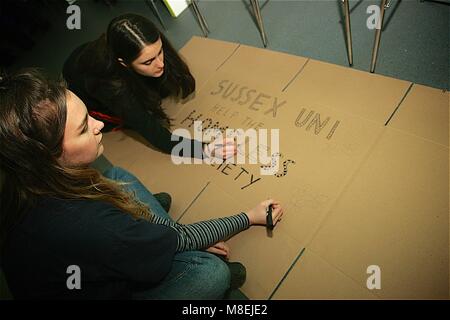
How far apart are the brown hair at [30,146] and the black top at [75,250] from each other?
0.10 ft

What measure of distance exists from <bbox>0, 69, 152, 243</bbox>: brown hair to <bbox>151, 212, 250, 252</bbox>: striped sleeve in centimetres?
28

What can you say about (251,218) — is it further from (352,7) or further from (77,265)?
(352,7)

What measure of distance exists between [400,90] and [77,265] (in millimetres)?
1206

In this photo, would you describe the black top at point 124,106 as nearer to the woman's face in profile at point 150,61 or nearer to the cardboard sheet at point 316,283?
the woman's face in profile at point 150,61

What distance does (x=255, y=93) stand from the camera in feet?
4.74

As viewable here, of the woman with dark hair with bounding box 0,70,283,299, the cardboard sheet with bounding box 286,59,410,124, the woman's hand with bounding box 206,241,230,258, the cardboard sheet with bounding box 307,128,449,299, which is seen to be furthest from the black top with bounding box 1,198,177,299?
the cardboard sheet with bounding box 286,59,410,124

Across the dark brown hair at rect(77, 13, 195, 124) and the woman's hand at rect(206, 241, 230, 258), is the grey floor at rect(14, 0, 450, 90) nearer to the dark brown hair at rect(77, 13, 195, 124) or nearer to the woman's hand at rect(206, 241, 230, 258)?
the dark brown hair at rect(77, 13, 195, 124)

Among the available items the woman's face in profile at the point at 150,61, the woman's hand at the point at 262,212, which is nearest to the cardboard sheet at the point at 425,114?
the woman's hand at the point at 262,212

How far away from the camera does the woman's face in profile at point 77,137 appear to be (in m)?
0.73

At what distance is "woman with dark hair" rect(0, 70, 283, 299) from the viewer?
25.8 inches

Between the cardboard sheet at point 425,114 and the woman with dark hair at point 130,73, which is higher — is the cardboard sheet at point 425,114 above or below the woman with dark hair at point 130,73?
above

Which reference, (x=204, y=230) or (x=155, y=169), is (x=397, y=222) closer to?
(x=204, y=230)

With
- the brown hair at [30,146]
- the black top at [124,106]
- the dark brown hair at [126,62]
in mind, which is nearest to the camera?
the brown hair at [30,146]

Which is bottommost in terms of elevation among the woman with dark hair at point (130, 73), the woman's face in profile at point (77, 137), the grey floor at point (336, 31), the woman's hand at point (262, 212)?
the woman's face in profile at point (77, 137)
